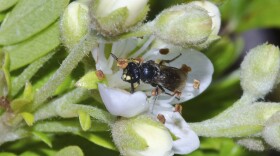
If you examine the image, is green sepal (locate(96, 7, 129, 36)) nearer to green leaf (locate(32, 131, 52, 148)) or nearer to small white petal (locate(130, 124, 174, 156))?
small white petal (locate(130, 124, 174, 156))

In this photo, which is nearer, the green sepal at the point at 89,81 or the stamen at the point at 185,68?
the green sepal at the point at 89,81

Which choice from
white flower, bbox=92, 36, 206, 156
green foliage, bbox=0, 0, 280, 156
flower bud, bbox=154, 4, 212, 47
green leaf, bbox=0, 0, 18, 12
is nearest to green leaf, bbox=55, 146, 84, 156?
green foliage, bbox=0, 0, 280, 156

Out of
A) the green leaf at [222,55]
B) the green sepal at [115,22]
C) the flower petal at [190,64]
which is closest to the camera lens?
the green sepal at [115,22]

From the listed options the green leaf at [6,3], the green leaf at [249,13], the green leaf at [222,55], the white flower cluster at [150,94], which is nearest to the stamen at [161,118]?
the white flower cluster at [150,94]

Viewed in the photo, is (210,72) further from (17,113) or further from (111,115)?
(17,113)

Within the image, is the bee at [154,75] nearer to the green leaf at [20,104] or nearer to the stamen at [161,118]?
the stamen at [161,118]

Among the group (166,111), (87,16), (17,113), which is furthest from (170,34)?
(17,113)
